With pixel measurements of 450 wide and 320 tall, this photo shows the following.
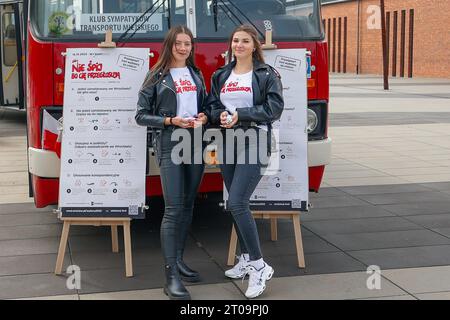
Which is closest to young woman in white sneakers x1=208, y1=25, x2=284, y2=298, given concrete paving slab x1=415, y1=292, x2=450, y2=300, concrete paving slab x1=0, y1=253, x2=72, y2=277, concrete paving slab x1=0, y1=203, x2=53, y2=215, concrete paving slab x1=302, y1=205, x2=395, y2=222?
concrete paving slab x1=415, y1=292, x2=450, y2=300

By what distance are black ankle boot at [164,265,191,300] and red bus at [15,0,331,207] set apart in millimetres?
1266

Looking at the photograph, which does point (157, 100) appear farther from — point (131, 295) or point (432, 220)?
point (432, 220)

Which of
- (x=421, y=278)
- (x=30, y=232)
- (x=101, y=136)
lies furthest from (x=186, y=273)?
(x=30, y=232)

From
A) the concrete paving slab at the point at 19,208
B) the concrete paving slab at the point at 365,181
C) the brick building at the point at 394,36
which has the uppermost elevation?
the brick building at the point at 394,36

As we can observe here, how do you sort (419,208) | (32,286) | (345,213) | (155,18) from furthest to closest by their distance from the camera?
1. (419,208)
2. (345,213)
3. (155,18)
4. (32,286)

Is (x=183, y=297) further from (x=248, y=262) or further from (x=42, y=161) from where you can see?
(x=42, y=161)

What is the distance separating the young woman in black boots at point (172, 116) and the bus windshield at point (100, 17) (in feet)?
3.71

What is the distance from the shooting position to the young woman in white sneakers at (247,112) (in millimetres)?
5305

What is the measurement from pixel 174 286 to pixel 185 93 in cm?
137

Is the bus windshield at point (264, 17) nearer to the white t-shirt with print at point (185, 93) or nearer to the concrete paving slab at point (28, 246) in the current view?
the white t-shirt with print at point (185, 93)

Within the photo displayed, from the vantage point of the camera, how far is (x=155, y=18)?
6512 mm

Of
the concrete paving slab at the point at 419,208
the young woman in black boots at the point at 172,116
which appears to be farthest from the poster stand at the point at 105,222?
the concrete paving slab at the point at 419,208

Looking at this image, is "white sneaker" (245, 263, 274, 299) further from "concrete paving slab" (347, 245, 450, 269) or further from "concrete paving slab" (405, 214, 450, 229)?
"concrete paving slab" (405, 214, 450, 229)

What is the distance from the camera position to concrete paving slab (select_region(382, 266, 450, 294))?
546 centimetres
